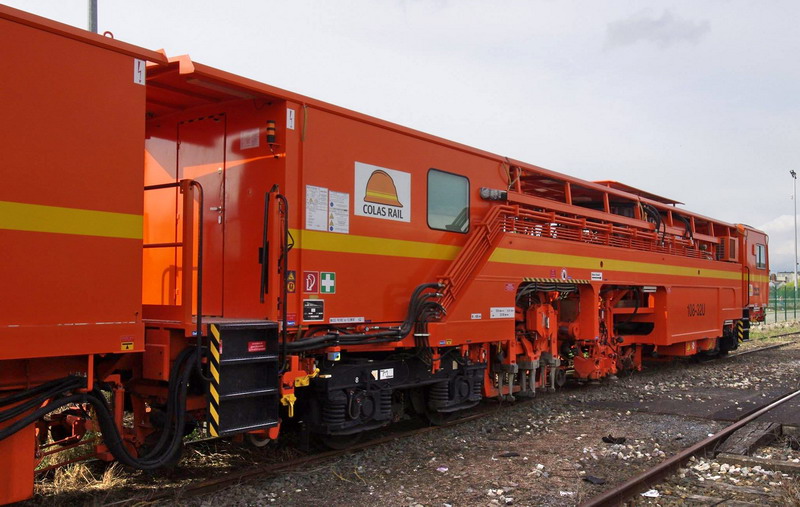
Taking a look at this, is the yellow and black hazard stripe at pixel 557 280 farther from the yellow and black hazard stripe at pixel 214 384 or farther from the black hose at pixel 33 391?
the black hose at pixel 33 391

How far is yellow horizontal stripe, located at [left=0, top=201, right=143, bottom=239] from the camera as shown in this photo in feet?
13.6

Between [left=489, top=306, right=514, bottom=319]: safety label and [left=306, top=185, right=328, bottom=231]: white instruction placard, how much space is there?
296cm

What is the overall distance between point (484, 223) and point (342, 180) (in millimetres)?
2396

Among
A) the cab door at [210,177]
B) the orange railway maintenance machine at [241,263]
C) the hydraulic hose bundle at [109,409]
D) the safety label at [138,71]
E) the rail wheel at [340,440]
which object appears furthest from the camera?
the rail wheel at [340,440]

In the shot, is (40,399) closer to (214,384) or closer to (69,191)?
(214,384)

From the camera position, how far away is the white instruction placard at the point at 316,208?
6264 millimetres

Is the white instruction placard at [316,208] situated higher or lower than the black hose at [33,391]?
higher

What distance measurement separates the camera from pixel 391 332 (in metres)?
6.94

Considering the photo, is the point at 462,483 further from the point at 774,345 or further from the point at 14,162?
the point at 774,345

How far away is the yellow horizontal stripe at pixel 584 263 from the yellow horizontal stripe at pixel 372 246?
814 mm

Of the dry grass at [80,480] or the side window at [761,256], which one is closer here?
the dry grass at [80,480]

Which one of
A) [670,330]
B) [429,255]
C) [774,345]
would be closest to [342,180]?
[429,255]

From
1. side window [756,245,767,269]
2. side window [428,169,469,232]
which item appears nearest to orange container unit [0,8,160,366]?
side window [428,169,469,232]

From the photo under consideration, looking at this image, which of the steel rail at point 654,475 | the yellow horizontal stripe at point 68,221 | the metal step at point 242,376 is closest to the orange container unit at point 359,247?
the metal step at point 242,376
